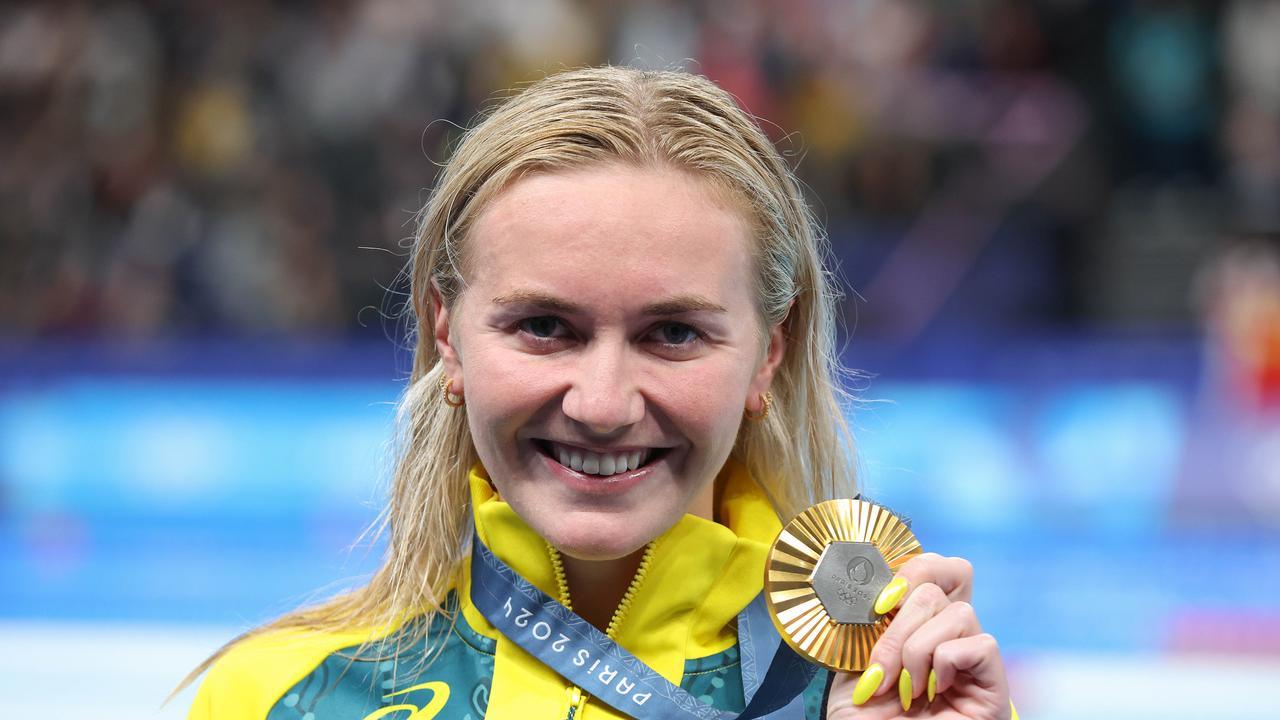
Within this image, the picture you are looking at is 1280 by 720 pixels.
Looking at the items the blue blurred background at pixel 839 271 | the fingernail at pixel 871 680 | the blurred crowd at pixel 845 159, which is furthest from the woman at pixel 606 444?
the blurred crowd at pixel 845 159

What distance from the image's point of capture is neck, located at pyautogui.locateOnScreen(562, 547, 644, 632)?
1.92 meters

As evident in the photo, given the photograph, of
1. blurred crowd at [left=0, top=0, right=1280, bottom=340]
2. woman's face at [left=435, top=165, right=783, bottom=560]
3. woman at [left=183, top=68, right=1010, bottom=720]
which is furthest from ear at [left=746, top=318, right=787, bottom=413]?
blurred crowd at [left=0, top=0, right=1280, bottom=340]

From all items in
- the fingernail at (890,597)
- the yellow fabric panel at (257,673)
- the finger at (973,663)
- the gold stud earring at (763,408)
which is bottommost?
the yellow fabric panel at (257,673)

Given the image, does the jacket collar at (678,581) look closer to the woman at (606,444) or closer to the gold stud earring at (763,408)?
the woman at (606,444)

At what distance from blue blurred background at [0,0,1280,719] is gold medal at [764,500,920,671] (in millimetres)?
3300

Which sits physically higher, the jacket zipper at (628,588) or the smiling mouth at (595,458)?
the smiling mouth at (595,458)

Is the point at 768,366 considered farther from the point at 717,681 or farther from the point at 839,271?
the point at 839,271

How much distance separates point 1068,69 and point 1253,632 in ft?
15.7

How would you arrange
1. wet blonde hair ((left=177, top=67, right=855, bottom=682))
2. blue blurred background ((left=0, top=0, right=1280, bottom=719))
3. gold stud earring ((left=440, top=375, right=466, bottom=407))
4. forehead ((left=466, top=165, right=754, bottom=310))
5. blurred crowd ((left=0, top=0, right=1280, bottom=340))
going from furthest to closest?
blurred crowd ((left=0, top=0, right=1280, bottom=340)) < blue blurred background ((left=0, top=0, right=1280, bottom=719)) < gold stud earring ((left=440, top=375, right=466, bottom=407)) < wet blonde hair ((left=177, top=67, right=855, bottom=682)) < forehead ((left=466, top=165, right=754, bottom=310))

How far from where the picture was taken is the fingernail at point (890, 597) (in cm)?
163

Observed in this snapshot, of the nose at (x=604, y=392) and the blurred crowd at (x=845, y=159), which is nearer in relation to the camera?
the nose at (x=604, y=392)

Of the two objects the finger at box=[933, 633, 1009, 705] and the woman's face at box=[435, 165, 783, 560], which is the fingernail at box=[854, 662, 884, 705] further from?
the woman's face at box=[435, 165, 783, 560]

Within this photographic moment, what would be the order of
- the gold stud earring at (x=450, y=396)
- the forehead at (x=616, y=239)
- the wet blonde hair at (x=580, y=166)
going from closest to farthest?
the forehead at (x=616, y=239) → the wet blonde hair at (x=580, y=166) → the gold stud earring at (x=450, y=396)

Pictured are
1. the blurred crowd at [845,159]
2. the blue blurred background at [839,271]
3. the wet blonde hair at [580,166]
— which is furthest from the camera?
the blurred crowd at [845,159]
